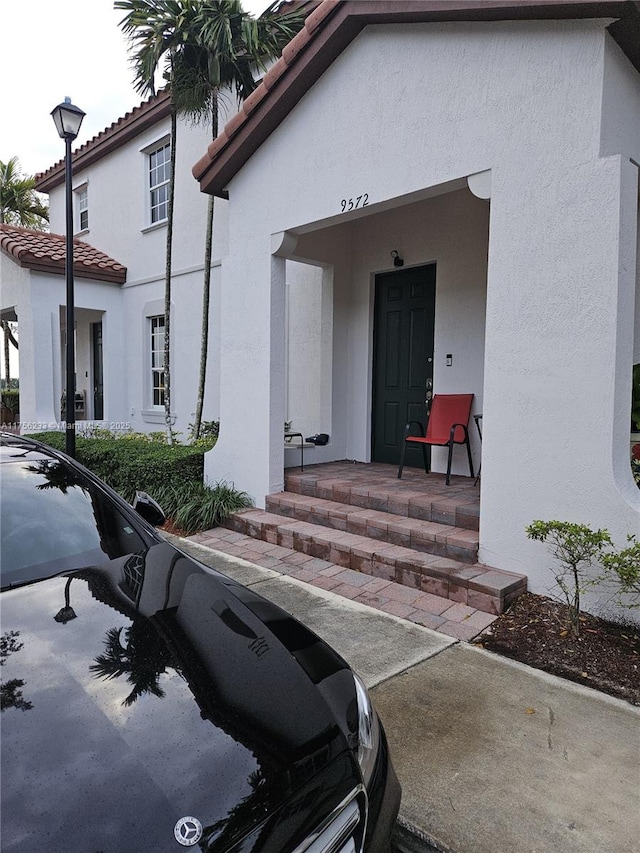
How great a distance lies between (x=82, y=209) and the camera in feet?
41.1

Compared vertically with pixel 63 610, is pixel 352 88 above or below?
above

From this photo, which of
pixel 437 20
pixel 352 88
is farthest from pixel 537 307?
pixel 352 88

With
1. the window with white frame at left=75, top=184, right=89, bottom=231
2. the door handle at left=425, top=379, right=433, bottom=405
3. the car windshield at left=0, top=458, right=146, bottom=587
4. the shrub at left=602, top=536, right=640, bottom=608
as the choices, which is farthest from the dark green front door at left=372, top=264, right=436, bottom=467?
the window with white frame at left=75, top=184, right=89, bottom=231

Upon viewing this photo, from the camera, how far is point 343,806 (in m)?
1.49

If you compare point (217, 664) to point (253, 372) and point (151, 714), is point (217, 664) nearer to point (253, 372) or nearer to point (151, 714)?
point (151, 714)

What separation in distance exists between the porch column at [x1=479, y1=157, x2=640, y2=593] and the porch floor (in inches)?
14.9

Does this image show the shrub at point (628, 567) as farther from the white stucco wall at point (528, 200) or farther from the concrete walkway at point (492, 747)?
the concrete walkway at point (492, 747)

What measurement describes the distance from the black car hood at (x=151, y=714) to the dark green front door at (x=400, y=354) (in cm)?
506

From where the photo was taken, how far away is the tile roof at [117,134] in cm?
951

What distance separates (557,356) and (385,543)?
2131 millimetres

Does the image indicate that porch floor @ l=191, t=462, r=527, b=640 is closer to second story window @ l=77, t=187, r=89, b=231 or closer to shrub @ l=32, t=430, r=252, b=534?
shrub @ l=32, t=430, r=252, b=534

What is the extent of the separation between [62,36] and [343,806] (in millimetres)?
7860

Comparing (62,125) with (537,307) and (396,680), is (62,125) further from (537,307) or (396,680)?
(396,680)

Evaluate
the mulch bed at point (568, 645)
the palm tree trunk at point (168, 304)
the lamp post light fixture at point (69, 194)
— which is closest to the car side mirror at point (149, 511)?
the mulch bed at point (568, 645)
